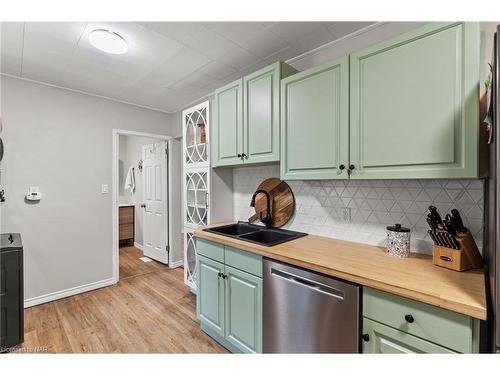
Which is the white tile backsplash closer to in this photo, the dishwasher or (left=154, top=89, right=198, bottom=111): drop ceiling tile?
the dishwasher

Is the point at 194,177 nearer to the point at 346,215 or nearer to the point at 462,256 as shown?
the point at 346,215

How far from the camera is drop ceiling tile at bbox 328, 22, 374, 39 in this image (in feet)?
5.45

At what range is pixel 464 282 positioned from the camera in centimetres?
100

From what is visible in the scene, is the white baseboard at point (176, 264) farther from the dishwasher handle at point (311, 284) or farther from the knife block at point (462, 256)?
the knife block at point (462, 256)

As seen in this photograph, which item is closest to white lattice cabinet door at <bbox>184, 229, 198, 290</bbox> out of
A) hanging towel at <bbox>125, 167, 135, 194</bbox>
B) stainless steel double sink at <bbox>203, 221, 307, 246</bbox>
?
stainless steel double sink at <bbox>203, 221, 307, 246</bbox>

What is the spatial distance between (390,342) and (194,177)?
221 cm

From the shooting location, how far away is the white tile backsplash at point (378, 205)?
1.29 metres

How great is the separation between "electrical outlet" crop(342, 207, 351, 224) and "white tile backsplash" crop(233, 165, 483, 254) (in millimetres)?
22

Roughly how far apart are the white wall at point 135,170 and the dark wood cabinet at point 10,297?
2721 mm

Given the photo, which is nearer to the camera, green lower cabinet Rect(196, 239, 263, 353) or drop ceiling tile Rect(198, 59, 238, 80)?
green lower cabinet Rect(196, 239, 263, 353)

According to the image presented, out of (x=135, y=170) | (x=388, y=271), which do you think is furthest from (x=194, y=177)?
(x=135, y=170)

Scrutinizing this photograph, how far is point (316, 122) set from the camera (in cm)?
159

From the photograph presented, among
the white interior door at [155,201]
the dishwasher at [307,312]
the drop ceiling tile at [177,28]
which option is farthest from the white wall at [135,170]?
the dishwasher at [307,312]

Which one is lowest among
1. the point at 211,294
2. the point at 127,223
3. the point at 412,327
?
the point at 211,294
